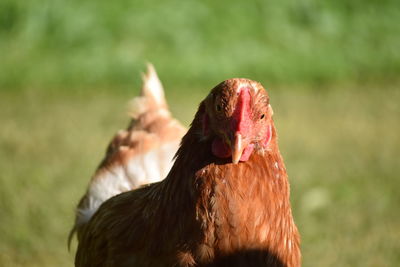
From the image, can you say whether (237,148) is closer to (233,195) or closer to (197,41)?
(233,195)

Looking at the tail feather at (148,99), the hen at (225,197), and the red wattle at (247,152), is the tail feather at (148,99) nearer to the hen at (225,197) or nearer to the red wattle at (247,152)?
the hen at (225,197)

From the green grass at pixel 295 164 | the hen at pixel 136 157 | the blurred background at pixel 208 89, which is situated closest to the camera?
the hen at pixel 136 157

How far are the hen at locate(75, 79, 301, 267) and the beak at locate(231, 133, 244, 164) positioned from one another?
13 millimetres

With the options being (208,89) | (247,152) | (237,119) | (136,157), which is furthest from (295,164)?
(237,119)

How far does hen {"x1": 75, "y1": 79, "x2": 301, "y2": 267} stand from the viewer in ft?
8.39

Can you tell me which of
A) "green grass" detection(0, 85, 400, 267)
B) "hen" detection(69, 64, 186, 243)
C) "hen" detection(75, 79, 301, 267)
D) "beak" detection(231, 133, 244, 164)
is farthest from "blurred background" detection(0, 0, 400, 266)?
"beak" detection(231, 133, 244, 164)

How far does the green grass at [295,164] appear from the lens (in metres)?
4.98

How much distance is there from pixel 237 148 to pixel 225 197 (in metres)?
0.28

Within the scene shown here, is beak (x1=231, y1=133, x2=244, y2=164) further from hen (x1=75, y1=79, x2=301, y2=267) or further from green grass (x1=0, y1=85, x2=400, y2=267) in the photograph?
green grass (x1=0, y1=85, x2=400, y2=267)

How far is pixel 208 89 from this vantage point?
8523 mm

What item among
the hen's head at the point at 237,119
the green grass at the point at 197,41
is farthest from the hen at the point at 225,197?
the green grass at the point at 197,41

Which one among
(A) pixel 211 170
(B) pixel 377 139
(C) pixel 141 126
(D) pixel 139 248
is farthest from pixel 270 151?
(B) pixel 377 139

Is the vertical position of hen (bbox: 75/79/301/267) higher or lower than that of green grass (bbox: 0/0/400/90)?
lower

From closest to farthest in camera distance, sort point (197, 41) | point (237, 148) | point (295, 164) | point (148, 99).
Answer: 1. point (237, 148)
2. point (148, 99)
3. point (295, 164)
4. point (197, 41)
